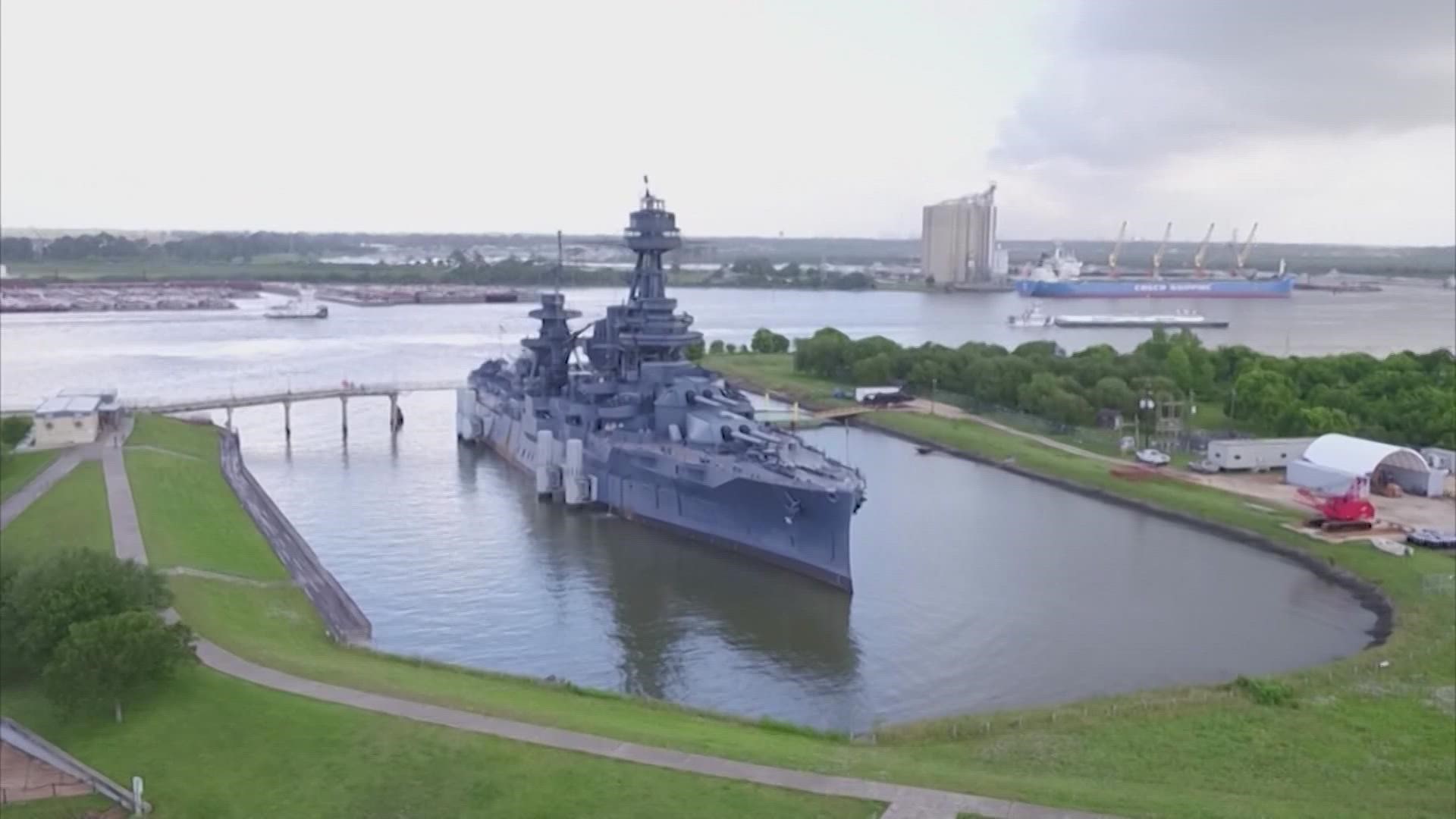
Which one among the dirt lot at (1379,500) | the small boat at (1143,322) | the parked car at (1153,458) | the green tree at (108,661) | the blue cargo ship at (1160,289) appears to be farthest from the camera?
the blue cargo ship at (1160,289)

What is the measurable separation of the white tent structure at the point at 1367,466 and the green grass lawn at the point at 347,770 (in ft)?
101

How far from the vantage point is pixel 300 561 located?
32.2 m

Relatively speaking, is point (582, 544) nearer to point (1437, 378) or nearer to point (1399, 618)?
point (1399, 618)

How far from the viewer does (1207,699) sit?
71.1ft

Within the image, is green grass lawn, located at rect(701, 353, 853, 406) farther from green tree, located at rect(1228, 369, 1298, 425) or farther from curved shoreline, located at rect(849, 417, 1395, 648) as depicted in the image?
green tree, located at rect(1228, 369, 1298, 425)

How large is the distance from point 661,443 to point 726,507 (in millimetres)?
4685

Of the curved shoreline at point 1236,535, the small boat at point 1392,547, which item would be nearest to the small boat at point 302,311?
the curved shoreline at point 1236,535

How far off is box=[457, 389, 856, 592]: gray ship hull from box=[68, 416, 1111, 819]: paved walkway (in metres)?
13.5

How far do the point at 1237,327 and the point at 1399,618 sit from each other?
115 metres

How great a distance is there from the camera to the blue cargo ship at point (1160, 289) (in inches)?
7343

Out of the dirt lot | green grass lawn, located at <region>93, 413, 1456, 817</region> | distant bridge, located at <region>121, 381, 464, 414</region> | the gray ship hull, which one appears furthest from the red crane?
distant bridge, located at <region>121, 381, 464, 414</region>

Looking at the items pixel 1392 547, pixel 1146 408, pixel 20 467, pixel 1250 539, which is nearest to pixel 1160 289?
pixel 1146 408

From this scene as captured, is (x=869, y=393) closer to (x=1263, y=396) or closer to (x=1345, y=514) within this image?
(x=1263, y=396)

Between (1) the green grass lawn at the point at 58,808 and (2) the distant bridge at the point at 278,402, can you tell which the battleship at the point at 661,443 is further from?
(1) the green grass lawn at the point at 58,808
